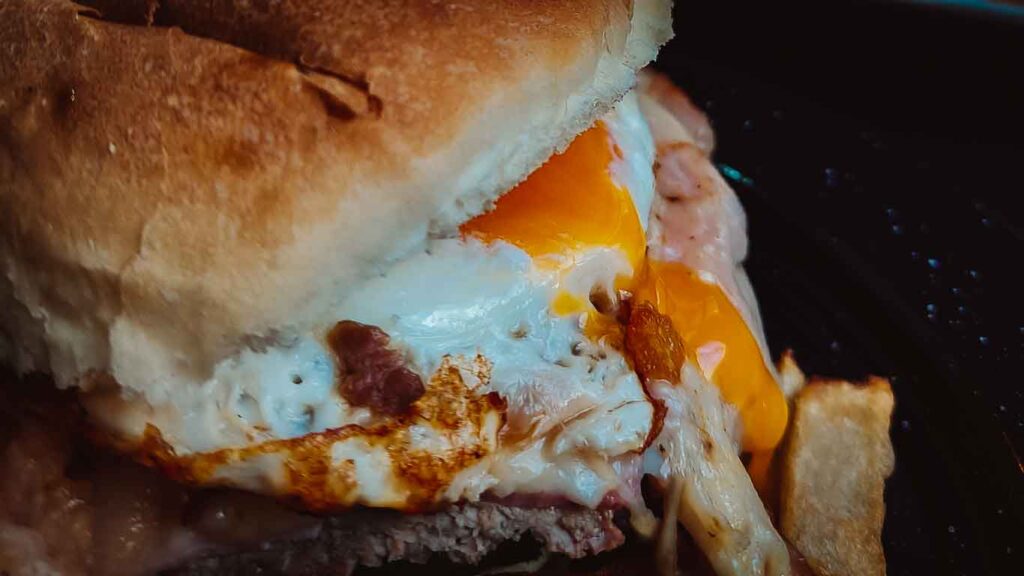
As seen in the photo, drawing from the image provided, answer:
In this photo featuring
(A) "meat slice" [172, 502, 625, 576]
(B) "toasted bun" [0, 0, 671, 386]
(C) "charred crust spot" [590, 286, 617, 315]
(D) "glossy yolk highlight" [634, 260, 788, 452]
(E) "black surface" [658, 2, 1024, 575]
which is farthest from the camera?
(E) "black surface" [658, 2, 1024, 575]

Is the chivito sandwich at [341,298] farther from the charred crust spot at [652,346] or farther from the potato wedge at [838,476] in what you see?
the potato wedge at [838,476]

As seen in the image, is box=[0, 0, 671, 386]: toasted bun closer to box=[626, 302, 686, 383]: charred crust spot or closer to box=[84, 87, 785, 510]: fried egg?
box=[84, 87, 785, 510]: fried egg

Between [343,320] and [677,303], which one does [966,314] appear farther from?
[343,320]

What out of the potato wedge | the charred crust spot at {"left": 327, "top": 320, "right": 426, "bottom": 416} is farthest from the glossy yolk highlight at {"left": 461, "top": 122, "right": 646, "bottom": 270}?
the potato wedge

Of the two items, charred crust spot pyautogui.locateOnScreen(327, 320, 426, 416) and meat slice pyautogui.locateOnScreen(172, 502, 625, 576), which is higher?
charred crust spot pyautogui.locateOnScreen(327, 320, 426, 416)

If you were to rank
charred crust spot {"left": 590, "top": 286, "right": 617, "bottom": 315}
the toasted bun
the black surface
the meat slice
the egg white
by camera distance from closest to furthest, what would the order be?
1. the toasted bun
2. the egg white
3. the meat slice
4. charred crust spot {"left": 590, "top": 286, "right": 617, "bottom": 315}
5. the black surface

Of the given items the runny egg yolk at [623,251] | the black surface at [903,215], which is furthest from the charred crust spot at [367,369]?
the black surface at [903,215]

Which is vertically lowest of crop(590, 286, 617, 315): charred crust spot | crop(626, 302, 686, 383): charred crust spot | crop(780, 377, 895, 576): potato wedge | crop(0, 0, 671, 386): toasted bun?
crop(780, 377, 895, 576): potato wedge

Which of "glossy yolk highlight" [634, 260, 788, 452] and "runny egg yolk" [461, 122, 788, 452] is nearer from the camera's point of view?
"runny egg yolk" [461, 122, 788, 452]
